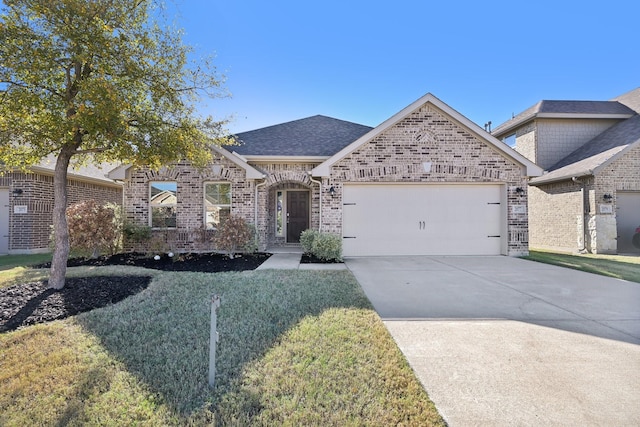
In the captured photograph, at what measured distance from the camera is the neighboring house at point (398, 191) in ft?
31.6

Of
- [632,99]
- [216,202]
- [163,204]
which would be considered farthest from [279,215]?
[632,99]

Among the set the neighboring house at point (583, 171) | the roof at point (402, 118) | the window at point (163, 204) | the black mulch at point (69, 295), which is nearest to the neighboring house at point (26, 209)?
the window at point (163, 204)

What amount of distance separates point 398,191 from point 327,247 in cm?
325

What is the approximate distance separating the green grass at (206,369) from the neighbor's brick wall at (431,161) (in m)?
5.85

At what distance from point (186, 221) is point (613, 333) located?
10557mm

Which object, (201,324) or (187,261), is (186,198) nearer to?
(187,261)

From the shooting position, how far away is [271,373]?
2.69 metres

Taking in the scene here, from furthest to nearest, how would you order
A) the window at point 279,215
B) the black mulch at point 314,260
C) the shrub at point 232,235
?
the window at point 279,215 → the shrub at point 232,235 → the black mulch at point 314,260

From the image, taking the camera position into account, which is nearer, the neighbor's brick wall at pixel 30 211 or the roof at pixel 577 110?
the neighbor's brick wall at pixel 30 211

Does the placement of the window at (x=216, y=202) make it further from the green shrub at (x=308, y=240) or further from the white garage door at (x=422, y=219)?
the white garage door at (x=422, y=219)

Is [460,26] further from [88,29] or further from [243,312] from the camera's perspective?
[243,312]

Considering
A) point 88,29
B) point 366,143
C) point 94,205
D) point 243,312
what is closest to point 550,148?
point 366,143

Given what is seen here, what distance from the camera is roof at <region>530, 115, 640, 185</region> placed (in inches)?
444

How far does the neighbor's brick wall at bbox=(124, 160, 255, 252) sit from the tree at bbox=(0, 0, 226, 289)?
12.8 feet
